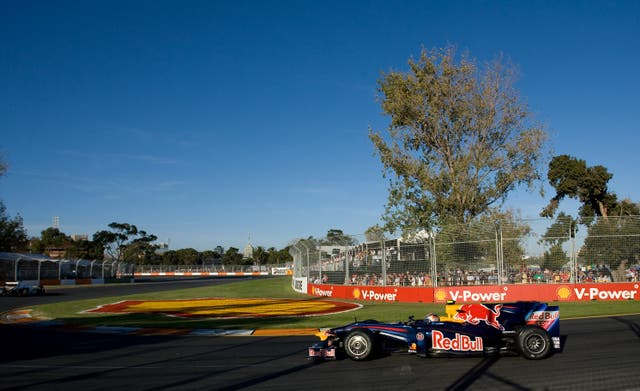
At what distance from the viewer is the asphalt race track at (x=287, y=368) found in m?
8.33

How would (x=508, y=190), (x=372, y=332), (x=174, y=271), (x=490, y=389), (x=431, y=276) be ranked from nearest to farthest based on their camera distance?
(x=490, y=389), (x=372, y=332), (x=431, y=276), (x=508, y=190), (x=174, y=271)

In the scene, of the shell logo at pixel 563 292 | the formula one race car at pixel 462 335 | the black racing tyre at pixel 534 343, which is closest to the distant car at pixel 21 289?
the shell logo at pixel 563 292

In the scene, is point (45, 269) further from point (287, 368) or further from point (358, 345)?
point (358, 345)

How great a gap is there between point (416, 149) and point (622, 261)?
15451mm

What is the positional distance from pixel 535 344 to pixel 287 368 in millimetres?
4563

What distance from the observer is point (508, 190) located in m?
33.4

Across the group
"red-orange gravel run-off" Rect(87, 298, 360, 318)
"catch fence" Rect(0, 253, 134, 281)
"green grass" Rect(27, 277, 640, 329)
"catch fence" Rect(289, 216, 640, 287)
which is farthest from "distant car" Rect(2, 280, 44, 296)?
"catch fence" Rect(289, 216, 640, 287)

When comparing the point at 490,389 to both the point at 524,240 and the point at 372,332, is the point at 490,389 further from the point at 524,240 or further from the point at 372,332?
the point at 524,240

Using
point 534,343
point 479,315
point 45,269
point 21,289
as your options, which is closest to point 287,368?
point 479,315

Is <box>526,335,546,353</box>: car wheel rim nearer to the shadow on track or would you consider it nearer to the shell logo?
the shadow on track

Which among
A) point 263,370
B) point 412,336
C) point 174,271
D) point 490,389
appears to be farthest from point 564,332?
point 174,271

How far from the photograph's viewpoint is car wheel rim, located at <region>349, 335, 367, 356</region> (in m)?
10.3

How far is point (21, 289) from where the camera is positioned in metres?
37.4

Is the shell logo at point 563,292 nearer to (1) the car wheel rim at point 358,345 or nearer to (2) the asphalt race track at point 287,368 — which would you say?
(2) the asphalt race track at point 287,368
